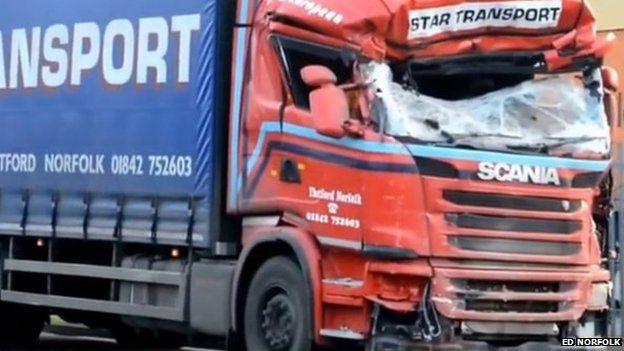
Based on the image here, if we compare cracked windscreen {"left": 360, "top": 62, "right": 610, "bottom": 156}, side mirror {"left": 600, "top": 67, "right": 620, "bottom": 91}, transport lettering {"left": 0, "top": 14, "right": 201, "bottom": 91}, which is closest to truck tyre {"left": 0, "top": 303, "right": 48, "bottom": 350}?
transport lettering {"left": 0, "top": 14, "right": 201, "bottom": 91}

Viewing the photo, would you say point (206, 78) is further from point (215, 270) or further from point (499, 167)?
point (499, 167)

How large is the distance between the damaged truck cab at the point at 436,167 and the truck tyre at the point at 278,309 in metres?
0.04

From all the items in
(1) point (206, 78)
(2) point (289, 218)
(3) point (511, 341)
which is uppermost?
(1) point (206, 78)

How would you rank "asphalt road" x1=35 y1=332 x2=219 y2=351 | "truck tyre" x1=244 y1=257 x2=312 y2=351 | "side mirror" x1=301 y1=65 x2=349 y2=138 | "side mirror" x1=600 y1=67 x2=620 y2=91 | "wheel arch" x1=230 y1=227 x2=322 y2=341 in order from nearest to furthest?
"side mirror" x1=301 y1=65 x2=349 y2=138 → "wheel arch" x1=230 y1=227 x2=322 y2=341 → "truck tyre" x1=244 y1=257 x2=312 y2=351 → "side mirror" x1=600 y1=67 x2=620 y2=91 → "asphalt road" x1=35 y1=332 x2=219 y2=351

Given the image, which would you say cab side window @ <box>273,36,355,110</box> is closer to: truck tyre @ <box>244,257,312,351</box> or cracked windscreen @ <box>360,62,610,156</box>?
cracked windscreen @ <box>360,62,610,156</box>

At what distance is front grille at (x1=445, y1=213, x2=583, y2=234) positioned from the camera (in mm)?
13570

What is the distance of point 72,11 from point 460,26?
5.13 metres

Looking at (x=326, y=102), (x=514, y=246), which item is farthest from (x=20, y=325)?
(x=514, y=246)

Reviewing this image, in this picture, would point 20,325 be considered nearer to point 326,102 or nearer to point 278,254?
point 278,254

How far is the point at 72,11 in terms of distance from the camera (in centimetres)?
1744

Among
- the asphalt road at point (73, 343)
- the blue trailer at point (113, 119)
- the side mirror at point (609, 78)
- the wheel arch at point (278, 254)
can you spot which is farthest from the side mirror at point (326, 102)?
the asphalt road at point (73, 343)

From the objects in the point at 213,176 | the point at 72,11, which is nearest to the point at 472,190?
the point at 213,176

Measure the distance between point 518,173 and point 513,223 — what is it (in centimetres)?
41

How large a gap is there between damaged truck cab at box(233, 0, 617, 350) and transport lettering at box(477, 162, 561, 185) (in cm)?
1
